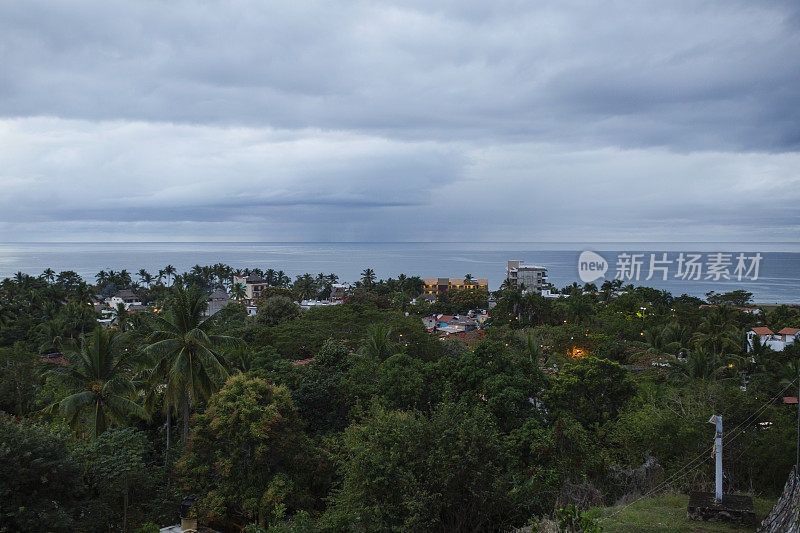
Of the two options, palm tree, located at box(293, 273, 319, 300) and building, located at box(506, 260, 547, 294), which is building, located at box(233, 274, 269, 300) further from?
building, located at box(506, 260, 547, 294)

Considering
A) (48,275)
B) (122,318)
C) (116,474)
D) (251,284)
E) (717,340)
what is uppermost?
(717,340)

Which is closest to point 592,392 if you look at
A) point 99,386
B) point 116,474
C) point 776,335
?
point 116,474

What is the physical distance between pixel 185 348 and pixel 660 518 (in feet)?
48.2

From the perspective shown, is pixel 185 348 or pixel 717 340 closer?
pixel 185 348

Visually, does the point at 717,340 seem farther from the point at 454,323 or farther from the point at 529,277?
the point at 529,277

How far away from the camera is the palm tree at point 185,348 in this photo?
16438 millimetres

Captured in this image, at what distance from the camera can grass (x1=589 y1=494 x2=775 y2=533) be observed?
28.1 feet

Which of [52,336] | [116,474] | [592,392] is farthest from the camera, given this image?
[52,336]

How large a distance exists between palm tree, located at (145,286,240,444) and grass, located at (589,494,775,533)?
41.4 feet

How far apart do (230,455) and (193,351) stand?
175 inches

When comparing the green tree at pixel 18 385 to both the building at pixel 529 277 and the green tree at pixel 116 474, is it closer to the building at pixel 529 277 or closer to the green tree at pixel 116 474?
the green tree at pixel 116 474

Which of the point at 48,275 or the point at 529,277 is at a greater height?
the point at 529,277

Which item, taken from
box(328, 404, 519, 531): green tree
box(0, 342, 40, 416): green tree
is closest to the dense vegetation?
box(328, 404, 519, 531): green tree

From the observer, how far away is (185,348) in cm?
1672
